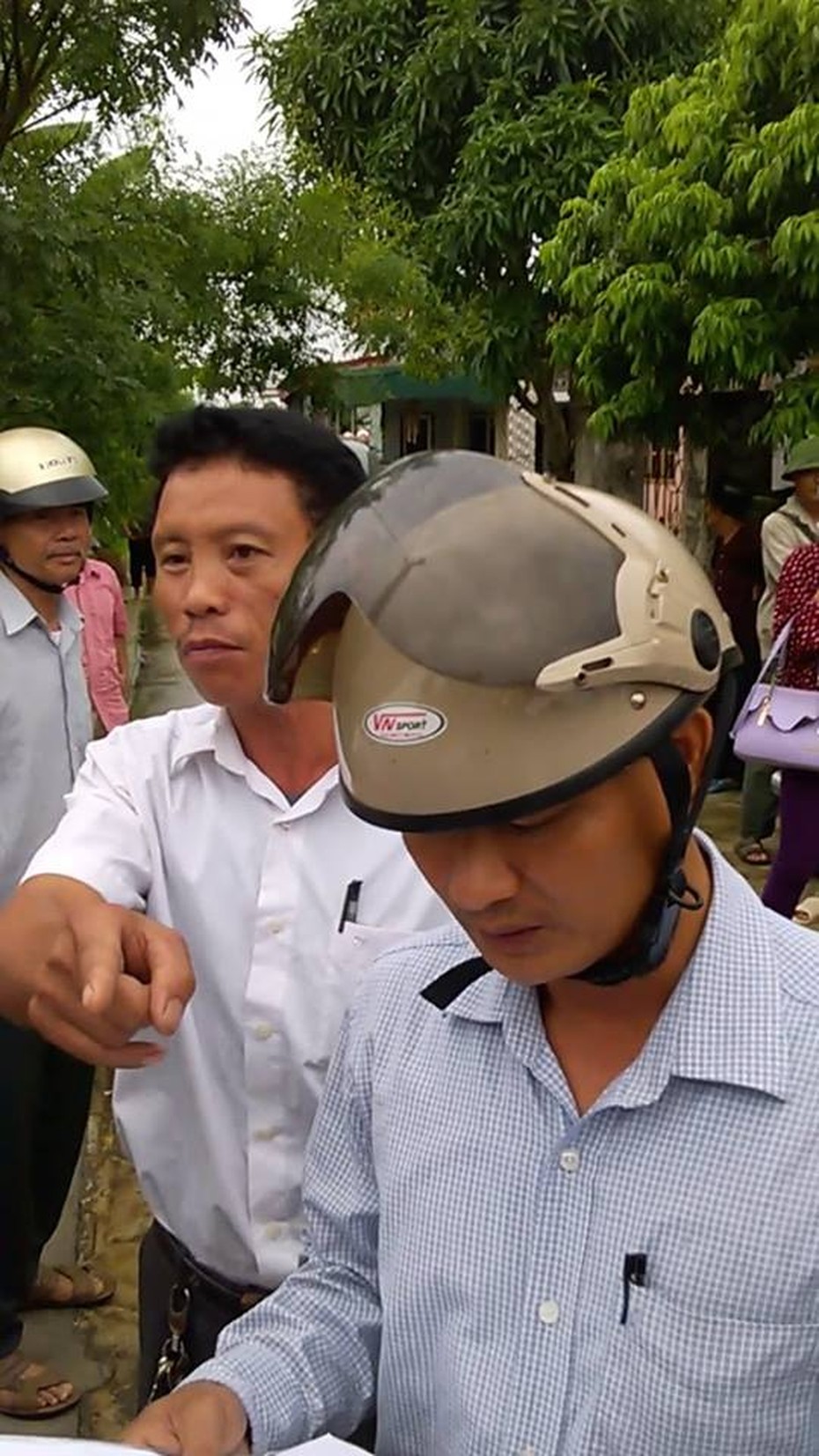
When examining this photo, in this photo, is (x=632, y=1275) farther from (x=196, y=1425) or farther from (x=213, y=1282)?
(x=213, y=1282)

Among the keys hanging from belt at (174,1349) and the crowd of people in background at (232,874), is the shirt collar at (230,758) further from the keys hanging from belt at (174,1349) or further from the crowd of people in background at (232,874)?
the keys hanging from belt at (174,1349)

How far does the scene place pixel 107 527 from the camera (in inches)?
263

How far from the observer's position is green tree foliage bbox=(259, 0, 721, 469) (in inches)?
487

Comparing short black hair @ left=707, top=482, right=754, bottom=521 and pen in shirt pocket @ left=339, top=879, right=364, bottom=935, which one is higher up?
pen in shirt pocket @ left=339, top=879, right=364, bottom=935

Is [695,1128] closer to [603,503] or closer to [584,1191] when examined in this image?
[584,1191]

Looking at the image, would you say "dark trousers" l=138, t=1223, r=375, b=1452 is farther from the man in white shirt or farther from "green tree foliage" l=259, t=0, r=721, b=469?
"green tree foliage" l=259, t=0, r=721, b=469

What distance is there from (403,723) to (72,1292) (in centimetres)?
281

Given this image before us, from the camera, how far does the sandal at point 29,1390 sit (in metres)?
3.04

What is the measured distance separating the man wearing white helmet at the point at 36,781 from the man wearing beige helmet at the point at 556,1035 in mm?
2093

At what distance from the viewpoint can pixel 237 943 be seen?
5.68ft

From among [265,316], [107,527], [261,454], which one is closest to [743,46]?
[107,527]

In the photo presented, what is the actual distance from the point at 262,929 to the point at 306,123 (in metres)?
13.8

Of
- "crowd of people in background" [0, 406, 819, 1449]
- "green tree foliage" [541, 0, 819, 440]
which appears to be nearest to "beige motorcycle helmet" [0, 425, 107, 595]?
"crowd of people in background" [0, 406, 819, 1449]

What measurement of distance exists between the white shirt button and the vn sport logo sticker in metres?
0.45
